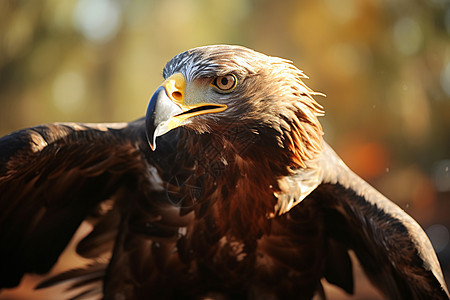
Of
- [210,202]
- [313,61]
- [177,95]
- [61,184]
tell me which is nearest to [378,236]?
[210,202]

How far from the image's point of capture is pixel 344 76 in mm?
9281

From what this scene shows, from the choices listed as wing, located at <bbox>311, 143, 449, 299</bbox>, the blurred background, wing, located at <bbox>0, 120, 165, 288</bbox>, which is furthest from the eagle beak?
the blurred background

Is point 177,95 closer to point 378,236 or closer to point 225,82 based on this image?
point 225,82

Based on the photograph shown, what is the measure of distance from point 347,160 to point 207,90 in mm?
8257

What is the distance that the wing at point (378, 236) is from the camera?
241cm

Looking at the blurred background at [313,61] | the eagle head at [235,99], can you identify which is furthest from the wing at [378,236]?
the blurred background at [313,61]

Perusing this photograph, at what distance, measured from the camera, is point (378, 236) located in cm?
257

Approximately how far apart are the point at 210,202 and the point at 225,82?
732mm

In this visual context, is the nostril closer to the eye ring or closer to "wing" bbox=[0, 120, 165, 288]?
the eye ring

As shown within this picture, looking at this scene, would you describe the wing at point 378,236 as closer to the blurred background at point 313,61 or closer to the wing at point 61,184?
the wing at point 61,184

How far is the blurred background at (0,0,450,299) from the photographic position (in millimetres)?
8477

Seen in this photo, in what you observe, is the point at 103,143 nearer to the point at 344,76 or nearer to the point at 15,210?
the point at 15,210

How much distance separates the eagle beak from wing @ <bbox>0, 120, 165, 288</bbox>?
2.16ft

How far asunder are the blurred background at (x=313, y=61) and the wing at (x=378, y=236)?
6073mm
